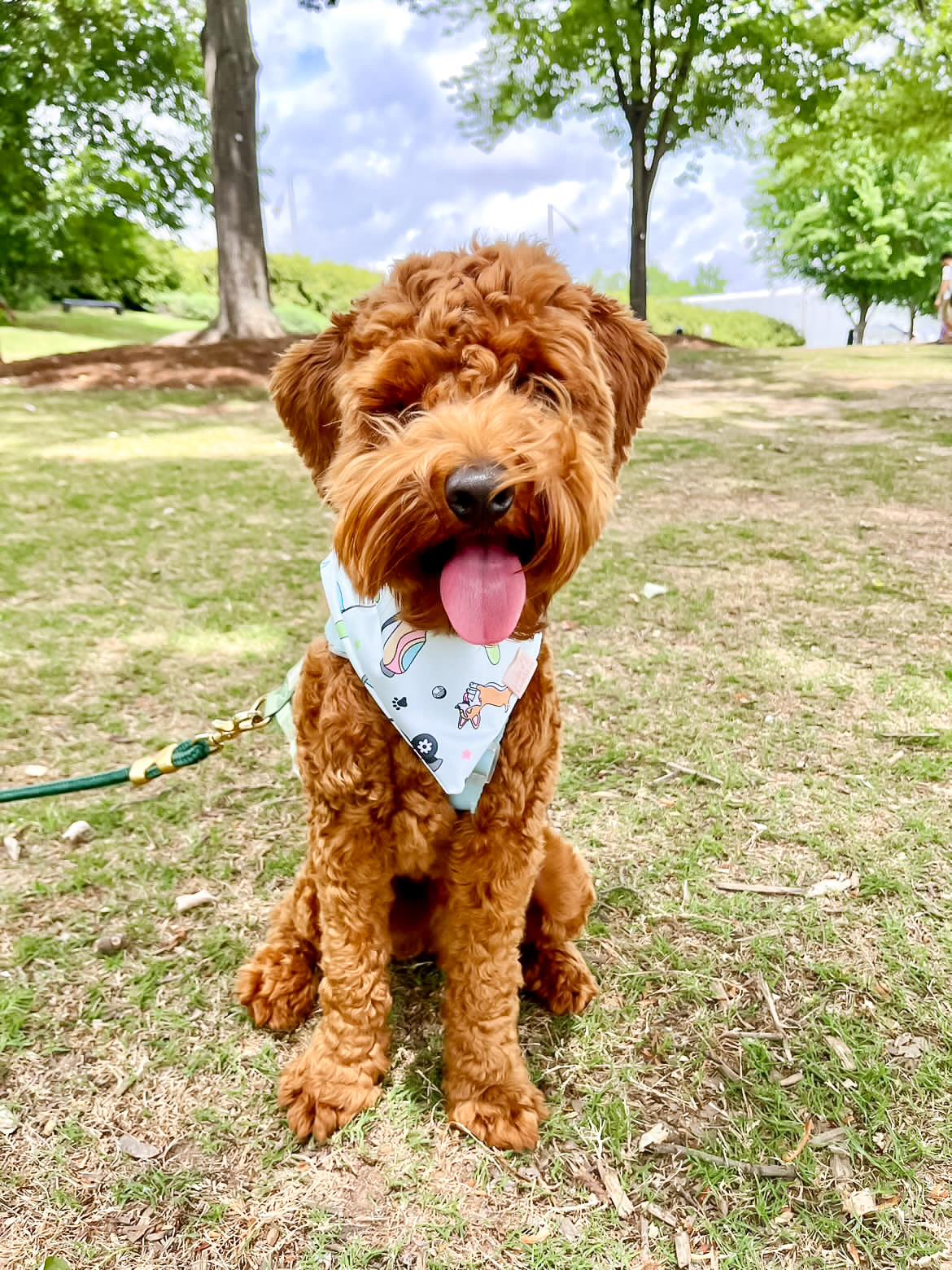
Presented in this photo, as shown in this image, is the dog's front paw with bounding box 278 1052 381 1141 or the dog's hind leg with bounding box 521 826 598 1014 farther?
the dog's hind leg with bounding box 521 826 598 1014

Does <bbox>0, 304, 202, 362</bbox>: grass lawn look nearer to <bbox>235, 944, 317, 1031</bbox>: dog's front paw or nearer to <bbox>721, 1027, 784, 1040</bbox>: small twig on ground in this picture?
<bbox>235, 944, 317, 1031</bbox>: dog's front paw

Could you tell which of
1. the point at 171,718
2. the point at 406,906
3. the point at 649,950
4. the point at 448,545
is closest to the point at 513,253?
the point at 448,545

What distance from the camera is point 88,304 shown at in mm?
25781

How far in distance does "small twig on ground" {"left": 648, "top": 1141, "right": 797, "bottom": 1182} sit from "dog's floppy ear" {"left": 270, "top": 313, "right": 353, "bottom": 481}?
66.5 inches

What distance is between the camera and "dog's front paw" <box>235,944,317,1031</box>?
217cm

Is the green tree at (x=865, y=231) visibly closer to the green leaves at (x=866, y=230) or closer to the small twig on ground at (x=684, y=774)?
the green leaves at (x=866, y=230)

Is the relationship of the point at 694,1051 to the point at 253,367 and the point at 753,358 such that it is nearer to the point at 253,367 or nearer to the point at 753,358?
the point at 253,367

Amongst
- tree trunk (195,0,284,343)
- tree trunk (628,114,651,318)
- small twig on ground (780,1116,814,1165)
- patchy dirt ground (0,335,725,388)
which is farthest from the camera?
tree trunk (628,114,651,318)

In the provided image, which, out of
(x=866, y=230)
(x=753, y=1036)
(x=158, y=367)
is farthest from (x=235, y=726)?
(x=866, y=230)

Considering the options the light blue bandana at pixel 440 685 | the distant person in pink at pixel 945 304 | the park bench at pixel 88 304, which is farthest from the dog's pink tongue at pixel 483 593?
the park bench at pixel 88 304

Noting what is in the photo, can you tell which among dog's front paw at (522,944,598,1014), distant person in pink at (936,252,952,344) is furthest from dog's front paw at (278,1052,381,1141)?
distant person in pink at (936,252,952,344)

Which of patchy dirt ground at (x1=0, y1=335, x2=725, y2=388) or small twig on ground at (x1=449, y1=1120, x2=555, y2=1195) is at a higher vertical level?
patchy dirt ground at (x1=0, y1=335, x2=725, y2=388)

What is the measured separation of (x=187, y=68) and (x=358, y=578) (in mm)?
24564

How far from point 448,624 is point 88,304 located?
28.6 m
